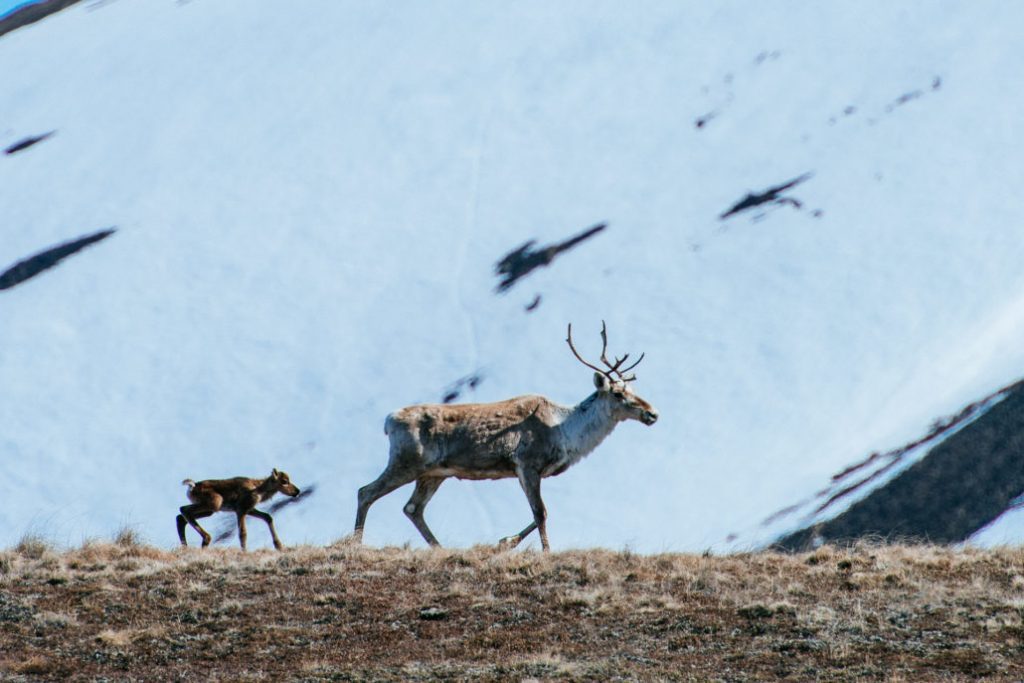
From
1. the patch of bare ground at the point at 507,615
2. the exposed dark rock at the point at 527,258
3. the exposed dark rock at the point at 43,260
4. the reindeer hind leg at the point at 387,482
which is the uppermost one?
the exposed dark rock at the point at 43,260

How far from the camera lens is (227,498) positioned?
1695 cm

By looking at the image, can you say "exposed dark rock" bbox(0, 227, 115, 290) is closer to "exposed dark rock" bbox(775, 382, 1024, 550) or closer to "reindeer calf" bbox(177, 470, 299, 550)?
"exposed dark rock" bbox(775, 382, 1024, 550)

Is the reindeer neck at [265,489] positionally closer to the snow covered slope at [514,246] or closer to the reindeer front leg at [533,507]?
the reindeer front leg at [533,507]

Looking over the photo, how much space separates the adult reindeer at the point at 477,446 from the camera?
55.4 feet

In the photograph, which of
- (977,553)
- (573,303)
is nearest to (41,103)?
(573,303)

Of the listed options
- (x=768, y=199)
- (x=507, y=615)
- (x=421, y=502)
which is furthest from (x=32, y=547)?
(x=768, y=199)

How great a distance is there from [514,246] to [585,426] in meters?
24.6

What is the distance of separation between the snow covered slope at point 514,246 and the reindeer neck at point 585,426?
36.2 ft

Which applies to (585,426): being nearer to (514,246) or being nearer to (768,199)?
(514,246)

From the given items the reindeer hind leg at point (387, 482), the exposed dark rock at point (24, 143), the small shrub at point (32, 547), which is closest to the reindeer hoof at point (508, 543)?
the reindeer hind leg at point (387, 482)

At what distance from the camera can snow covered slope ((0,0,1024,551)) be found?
1368 inches

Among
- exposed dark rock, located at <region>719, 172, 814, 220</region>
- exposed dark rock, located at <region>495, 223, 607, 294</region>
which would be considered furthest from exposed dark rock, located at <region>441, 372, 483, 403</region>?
exposed dark rock, located at <region>719, 172, 814, 220</region>

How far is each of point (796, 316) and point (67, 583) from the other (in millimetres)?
26500

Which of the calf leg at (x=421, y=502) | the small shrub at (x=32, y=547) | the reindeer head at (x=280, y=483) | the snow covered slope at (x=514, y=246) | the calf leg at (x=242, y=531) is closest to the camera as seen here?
the small shrub at (x=32, y=547)
